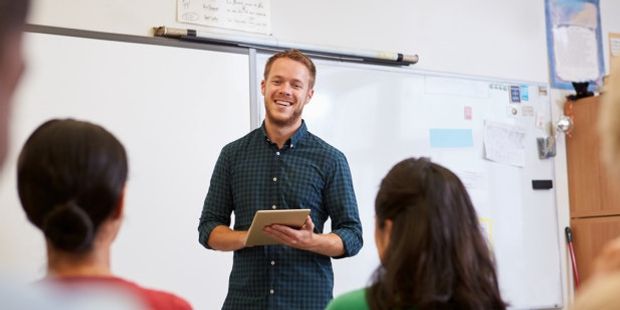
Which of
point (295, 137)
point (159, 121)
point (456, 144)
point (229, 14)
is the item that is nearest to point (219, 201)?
point (295, 137)

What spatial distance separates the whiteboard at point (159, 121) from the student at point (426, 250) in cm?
150

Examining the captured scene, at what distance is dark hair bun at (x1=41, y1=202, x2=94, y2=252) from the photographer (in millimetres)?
769

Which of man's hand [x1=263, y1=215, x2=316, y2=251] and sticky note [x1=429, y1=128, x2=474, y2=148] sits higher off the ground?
sticky note [x1=429, y1=128, x2=474, y2=148]

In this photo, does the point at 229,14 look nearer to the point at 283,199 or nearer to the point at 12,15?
the point at 283,199

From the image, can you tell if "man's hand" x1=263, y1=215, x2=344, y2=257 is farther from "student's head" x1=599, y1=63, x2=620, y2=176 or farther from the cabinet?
the cabinet

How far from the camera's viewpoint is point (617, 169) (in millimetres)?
814

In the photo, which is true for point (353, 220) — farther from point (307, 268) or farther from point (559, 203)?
point (559, 203)

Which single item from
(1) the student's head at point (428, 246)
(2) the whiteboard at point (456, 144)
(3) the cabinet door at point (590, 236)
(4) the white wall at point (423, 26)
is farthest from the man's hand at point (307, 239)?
(3) the cabinet door at point (590, 236)

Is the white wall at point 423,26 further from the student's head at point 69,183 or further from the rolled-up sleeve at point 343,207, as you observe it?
the student's head at point 69,183

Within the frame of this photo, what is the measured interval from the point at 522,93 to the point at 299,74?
2016 millimetres

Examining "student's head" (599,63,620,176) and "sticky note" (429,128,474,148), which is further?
"sticky note" (429,128,474,148)

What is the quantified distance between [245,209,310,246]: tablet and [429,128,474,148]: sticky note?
69.9 inches

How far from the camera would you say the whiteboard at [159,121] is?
8.43ft

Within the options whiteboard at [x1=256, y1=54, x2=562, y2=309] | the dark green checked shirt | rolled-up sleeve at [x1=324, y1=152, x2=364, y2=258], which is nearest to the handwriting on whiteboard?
whiteboard at [x1=256, y1=54, x2=562, y2=309]
